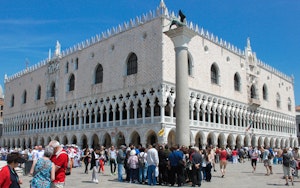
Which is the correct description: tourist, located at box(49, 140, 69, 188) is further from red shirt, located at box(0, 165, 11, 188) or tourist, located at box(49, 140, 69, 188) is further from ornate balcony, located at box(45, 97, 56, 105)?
ornate balcony, located at box(45, 97, 56, 105)

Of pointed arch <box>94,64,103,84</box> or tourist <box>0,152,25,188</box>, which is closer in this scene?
tourist <box>0,152,25,188</box>

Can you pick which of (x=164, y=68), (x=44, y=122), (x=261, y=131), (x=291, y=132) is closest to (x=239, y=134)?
(x=261, y=131)

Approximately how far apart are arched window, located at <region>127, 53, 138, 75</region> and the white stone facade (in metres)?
0.29

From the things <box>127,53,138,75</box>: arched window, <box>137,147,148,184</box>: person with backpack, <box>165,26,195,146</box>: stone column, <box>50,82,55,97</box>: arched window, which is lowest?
<box>137,147,148,184</box>: person with backpack

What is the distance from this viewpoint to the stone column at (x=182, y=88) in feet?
40.8

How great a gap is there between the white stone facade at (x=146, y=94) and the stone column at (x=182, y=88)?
12.2 m

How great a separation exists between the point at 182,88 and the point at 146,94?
14518 mm

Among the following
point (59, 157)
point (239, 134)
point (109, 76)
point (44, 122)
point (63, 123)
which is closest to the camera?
point (59, 157)

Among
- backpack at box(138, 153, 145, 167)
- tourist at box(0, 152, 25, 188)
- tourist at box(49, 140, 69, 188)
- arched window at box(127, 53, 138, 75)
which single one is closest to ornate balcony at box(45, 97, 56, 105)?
arched window at box(127, 53, 138, 75)

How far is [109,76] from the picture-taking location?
30969 millimetres

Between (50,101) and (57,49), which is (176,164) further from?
(57,49)

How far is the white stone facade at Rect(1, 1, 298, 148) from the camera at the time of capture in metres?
27.1

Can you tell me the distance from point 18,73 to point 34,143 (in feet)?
41.6

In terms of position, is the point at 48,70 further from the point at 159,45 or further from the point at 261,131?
the point at 261,131
